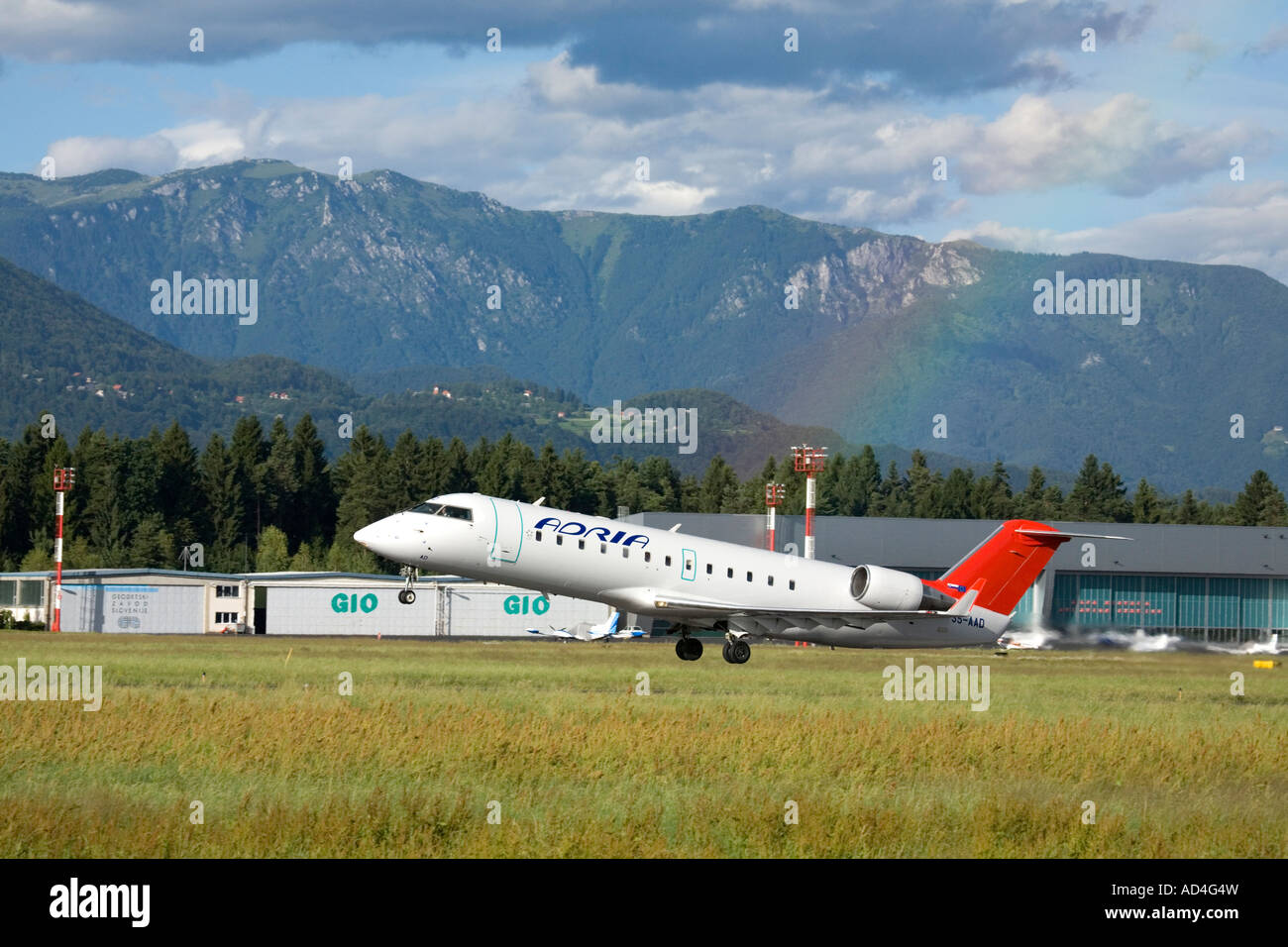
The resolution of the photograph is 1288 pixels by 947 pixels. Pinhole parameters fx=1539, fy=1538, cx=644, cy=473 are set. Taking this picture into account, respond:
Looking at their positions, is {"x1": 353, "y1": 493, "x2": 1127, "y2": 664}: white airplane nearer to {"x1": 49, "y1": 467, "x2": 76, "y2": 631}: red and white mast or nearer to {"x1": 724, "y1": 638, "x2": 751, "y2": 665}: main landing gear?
{"x1": 724, "y1": 638, "x2": 751, "y2": 665}: main landing gear

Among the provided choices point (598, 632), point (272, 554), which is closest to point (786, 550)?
point (598, 632)

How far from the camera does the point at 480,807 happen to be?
20.2 meters

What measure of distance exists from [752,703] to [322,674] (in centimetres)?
1392

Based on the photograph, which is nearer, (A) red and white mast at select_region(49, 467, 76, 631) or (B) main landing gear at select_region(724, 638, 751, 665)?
(B) main landing gear at select_region(724, 638, 751, 665)

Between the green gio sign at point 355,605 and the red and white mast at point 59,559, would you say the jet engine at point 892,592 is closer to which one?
the green gio sign at point 355,605

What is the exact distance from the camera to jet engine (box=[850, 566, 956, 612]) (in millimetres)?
44719

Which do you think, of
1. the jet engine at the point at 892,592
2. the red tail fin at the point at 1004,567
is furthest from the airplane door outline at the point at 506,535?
the red tail fin at the point at 1004,567

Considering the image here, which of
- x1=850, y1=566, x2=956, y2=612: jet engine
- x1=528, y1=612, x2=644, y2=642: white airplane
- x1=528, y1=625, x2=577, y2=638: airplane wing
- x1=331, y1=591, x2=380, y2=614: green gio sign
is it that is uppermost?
x1=850, y1=566, x2=956, y2=612: jet engine

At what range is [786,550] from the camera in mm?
99688

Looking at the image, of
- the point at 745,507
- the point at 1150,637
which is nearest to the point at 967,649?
the point at 1150,637

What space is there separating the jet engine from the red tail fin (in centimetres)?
110

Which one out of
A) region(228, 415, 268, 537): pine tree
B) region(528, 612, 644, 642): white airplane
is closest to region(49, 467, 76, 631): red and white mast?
region(528, 612, 644, 642): white airplane

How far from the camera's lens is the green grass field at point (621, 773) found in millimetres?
18188
